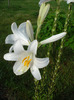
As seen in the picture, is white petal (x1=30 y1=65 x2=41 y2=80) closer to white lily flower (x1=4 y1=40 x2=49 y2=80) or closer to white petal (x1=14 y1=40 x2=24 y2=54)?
white lily flower (x1=4 y1=40 x2=49 y2=80)

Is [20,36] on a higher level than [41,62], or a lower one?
higher

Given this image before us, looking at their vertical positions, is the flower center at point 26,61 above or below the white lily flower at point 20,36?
below

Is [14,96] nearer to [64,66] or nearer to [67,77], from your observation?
[67,77]

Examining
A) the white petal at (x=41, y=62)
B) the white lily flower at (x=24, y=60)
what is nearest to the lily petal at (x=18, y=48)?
the white lily flower at (x=24, y=60)

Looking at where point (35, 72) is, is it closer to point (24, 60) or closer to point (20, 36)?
point (24, 60)

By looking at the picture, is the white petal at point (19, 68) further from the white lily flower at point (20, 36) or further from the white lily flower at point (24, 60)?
the white lily flower at point (20, 36)

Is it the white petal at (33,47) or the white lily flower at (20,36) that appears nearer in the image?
the white petal at (33,47)

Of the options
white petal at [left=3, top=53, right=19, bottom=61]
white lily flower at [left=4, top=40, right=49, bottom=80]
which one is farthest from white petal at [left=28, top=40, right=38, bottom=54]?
white petal at [left=3, top=53, right=19, bottom=61]

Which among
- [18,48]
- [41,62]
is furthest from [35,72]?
[18,48]

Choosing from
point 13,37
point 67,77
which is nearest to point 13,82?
point 67,77
